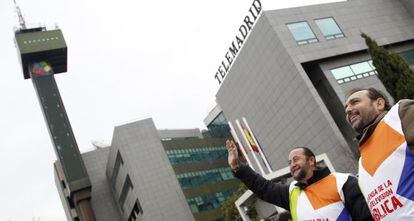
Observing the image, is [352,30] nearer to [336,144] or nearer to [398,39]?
[398,39]

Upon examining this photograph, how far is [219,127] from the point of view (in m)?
63.2

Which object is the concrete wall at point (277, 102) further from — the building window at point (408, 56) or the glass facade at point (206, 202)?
the glass facade at point (206, 202)

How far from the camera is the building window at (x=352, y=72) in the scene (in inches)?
1328

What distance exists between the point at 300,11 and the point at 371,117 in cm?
3427

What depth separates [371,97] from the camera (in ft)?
10.5

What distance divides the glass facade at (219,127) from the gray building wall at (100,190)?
1596cm

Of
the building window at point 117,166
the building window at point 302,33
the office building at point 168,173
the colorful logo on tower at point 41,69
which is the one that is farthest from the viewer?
the colorful logo on tower at point 41,69

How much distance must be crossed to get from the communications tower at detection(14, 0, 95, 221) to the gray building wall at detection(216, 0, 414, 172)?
98.6 ft

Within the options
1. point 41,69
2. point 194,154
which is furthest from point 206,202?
point 41,69

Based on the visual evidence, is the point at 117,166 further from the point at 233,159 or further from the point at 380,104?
the point at 380,104

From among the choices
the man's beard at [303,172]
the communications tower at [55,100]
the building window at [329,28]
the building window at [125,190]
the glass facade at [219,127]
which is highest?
the communications tower at [55,100]

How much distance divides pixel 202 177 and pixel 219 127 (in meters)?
9.20

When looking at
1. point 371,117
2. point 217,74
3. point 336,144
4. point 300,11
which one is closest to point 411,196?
point 371,117

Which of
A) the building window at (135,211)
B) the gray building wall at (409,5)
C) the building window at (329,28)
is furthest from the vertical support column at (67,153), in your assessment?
the gray building wall at (409,5)
